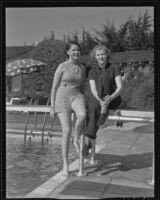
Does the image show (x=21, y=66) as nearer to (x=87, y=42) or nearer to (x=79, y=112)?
(x=87, y=42)

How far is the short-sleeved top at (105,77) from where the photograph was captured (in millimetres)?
4129

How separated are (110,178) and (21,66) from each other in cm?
201

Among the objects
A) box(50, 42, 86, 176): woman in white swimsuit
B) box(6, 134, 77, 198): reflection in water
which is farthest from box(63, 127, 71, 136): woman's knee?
box(6, 134, 77, 198): reflection in water

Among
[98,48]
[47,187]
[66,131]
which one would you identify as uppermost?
[98,48]

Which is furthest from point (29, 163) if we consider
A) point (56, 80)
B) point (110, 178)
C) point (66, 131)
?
point (56, 80)

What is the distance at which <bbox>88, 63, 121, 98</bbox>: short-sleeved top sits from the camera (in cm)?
413

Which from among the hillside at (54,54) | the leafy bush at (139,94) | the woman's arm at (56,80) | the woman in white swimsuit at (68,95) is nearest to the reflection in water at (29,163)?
the woman in white swimsuit at (68,95)

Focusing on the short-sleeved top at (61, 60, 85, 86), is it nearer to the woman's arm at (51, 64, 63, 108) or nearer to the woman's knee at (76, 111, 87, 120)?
the woman's arm at (51, 64, 63, 108)

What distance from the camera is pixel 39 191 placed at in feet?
12.1

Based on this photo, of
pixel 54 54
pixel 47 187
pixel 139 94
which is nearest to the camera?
pixel 47 187

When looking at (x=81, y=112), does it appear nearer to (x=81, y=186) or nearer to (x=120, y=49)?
(x=81, y=186)

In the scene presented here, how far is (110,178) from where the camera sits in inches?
163
